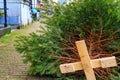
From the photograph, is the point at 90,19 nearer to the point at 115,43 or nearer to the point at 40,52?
the point at 115,43

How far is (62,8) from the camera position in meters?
6.52

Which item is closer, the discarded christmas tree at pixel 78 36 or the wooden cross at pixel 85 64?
the wooden cross at pixel 85 64

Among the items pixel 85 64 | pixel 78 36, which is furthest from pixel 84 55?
pixel 78 36

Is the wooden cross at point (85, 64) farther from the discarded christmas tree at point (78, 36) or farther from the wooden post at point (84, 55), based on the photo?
the discarded christmas tree at point (78, 36)

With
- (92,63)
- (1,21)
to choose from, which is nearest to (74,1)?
(92,63)

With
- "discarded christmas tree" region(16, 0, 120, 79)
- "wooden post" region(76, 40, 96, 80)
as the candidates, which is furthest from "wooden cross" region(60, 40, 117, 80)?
"discarded christmas tree" region(16, 0, 120, 79)

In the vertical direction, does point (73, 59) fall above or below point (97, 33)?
below

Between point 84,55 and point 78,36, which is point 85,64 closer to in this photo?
point 84,55

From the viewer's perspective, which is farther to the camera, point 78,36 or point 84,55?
point 78,36

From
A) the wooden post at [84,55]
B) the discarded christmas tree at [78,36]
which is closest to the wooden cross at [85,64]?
the wooden post at [84,55]

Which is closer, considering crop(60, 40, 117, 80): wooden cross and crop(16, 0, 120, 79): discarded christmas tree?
crop(60, 40, 117, 80): wooden cross

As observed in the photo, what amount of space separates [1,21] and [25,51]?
1372 cm

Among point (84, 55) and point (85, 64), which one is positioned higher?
point (84, 55)

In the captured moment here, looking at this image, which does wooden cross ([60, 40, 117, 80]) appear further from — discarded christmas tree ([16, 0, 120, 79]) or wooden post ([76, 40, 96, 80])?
discarded christmas tree ([16, 0, 120, 79])
